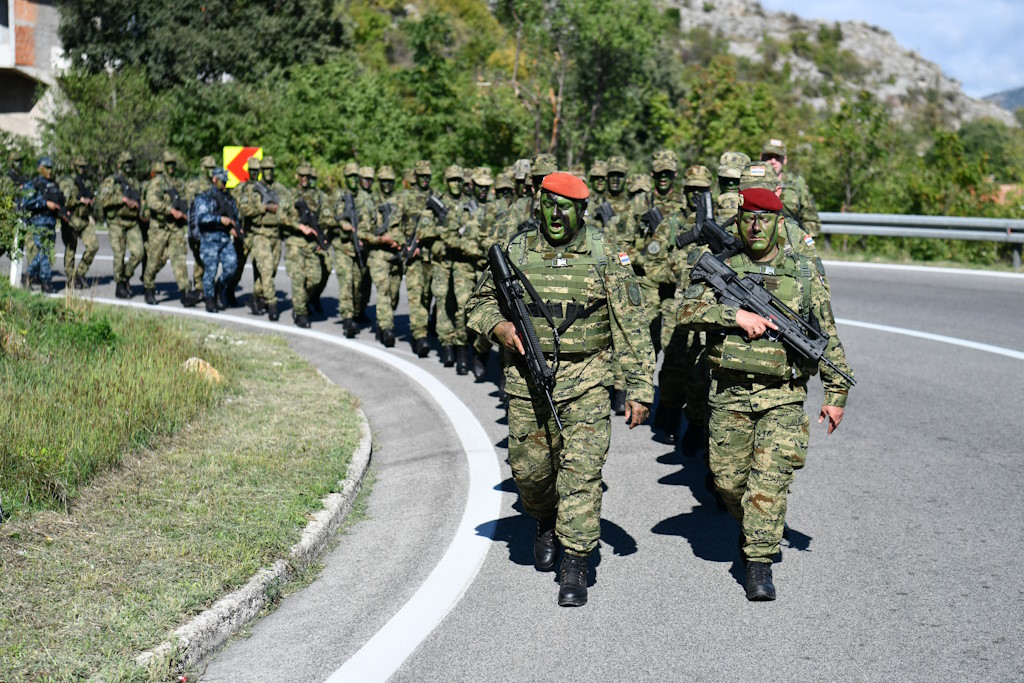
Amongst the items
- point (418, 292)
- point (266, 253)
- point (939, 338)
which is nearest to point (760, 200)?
point (418, 292)

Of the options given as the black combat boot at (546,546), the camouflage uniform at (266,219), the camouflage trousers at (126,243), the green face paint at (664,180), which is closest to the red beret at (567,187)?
the black combat boot at (546,546)

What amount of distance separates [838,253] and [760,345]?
50.0 feet

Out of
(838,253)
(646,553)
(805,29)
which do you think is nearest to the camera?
(646,553)

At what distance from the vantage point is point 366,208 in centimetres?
1258

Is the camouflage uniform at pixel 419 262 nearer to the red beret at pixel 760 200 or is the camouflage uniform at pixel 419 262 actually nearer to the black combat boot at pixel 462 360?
the black combat boot at pixel 462 360

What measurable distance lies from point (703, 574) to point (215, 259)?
35.6 ft

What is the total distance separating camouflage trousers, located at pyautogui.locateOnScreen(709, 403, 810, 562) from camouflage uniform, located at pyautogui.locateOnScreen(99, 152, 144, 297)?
12.1 metres

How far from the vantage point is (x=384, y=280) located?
12500 mm

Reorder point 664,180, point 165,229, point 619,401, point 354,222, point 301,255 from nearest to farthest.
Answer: point 619,401 < point 664,180 < point 354,222 < point 301,255 < point 165,229

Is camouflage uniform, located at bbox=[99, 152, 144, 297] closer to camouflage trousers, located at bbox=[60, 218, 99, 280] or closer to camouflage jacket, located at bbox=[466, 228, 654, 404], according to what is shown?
camouflage trousers, located at bbox=[60, 218, 99, 280]

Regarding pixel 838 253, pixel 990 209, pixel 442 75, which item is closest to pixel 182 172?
pixel 442 75

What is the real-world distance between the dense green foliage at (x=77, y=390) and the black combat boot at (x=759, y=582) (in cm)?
400

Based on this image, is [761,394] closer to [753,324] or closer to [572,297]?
[753,324]

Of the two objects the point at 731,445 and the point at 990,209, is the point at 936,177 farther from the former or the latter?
the point at 731,445
